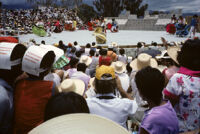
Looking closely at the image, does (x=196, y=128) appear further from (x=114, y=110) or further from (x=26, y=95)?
(x=26, y=95)

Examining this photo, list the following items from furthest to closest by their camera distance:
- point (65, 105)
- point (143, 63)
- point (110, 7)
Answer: point (110, 7)
point (143, 63)
point (65, 105)

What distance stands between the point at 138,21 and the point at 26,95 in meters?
25.4

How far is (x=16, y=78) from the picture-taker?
145cm

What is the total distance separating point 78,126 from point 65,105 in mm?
374

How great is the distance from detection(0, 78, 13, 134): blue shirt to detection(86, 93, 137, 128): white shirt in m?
0.69

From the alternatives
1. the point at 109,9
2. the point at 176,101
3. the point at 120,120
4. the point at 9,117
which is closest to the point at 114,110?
the point at 120,120

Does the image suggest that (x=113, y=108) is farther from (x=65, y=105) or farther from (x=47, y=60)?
(x=47, y=60)

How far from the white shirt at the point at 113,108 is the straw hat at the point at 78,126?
2.63ft

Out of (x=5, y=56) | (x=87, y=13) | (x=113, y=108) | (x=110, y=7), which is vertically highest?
(x=110, y=7)

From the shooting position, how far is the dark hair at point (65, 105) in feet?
3.56

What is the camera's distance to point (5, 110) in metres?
1.16

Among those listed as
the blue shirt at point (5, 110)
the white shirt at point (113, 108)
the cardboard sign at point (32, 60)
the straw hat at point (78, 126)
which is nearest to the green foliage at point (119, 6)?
the white shirt at point (113, 108)

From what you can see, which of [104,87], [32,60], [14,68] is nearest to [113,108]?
[104,87]

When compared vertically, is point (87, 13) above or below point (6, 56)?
above
